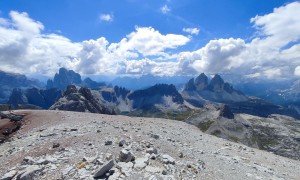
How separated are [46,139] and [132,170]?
13324 mm

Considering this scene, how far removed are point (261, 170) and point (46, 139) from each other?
20.9 metres

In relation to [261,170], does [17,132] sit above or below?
above

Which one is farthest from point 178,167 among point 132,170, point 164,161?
point 132,170

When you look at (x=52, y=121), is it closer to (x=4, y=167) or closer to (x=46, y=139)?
(x=46, y=139)

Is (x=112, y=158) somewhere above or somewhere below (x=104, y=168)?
above

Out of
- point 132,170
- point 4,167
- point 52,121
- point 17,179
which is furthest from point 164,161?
point 52,121

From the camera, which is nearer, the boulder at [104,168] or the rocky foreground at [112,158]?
the boulder at [104,168]

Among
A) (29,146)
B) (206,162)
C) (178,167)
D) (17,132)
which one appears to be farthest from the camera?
(17,132)

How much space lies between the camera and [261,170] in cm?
3141

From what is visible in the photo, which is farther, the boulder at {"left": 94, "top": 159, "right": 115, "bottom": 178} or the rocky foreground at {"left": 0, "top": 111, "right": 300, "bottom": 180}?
the rocky foreground at {"left": 0, "top": 111, "right": 300, "bottom": 180}

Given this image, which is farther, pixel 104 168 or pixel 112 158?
pixel 112 158

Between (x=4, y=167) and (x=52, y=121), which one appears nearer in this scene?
(x=4, y=167)

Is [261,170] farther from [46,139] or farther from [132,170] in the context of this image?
[46,139]

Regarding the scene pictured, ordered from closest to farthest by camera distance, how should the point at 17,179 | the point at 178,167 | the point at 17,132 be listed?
the point at 17,179
the point at 178,167
the point at 17,132
